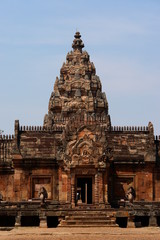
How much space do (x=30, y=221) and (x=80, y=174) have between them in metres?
4.82

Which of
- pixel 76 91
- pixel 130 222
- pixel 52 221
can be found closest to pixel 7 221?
pixel 52 221

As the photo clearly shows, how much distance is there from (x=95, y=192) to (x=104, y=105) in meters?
32.5

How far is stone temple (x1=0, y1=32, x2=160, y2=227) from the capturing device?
39094 millimetres

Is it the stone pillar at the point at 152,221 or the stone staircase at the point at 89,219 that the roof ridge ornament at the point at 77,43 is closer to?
the stone staircase at the point at 89,219

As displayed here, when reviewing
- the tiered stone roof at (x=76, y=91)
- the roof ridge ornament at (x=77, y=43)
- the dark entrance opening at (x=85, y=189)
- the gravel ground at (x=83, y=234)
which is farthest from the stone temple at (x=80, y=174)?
the roof ridge ornament at (x=77, y=43)

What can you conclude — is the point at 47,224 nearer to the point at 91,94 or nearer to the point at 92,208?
the point at 92,208

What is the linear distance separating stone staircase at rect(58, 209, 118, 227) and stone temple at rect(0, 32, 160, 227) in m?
0.06

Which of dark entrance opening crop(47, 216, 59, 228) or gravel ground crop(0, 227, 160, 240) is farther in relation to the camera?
dark entrance opening crop(47, 216, 59, 228)

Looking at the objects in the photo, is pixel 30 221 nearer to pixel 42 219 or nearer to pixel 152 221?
pixel 42 219

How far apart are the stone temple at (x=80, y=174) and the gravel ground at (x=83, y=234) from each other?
3111 millimetres

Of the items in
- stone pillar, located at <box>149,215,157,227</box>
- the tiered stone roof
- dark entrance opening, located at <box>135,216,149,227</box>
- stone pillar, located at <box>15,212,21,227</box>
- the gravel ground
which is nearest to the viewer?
the gravel ground

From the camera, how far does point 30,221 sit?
3988 cm

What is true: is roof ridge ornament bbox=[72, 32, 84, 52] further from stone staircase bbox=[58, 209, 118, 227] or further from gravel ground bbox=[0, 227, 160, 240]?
gravel ground bbox=[0, 227, 160, 240]

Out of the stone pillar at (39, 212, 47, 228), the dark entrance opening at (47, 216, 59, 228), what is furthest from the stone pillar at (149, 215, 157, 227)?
the stone pillar at (39, 212, 47, 228)
